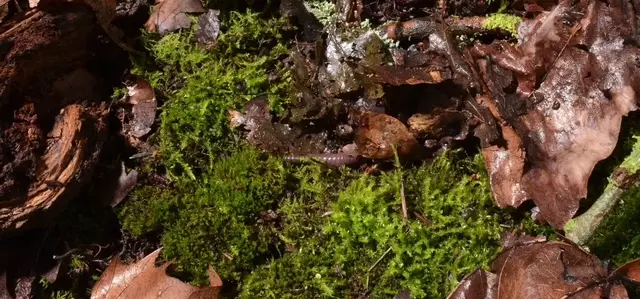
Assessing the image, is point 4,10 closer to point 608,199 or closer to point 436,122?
point 436,122

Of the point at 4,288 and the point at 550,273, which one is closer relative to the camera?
the point at 550,273

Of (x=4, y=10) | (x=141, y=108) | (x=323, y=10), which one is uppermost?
(x=4, y=10)

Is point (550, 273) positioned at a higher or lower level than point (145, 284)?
lower

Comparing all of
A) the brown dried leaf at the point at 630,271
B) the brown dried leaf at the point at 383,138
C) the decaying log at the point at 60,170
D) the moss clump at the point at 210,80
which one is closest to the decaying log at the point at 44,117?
the decaying log at the point at 60,170

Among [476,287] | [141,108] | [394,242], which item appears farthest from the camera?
[141,108]

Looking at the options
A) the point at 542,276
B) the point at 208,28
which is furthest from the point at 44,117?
the point at 542,276

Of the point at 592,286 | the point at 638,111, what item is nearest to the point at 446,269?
the point at 592,286

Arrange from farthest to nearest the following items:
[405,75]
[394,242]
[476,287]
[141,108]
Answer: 1. [141,108]
2. [405,75]
3. [394,242]
4. [476,287]

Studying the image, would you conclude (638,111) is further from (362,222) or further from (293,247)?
(293,247)

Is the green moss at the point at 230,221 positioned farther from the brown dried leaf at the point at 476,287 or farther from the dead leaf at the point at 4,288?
the brown dried leaf at the point at 476,287

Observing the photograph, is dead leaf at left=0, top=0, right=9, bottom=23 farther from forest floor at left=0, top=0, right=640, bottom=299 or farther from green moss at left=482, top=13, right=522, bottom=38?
green moss at left=482, top=13, right=522, bottom=38
